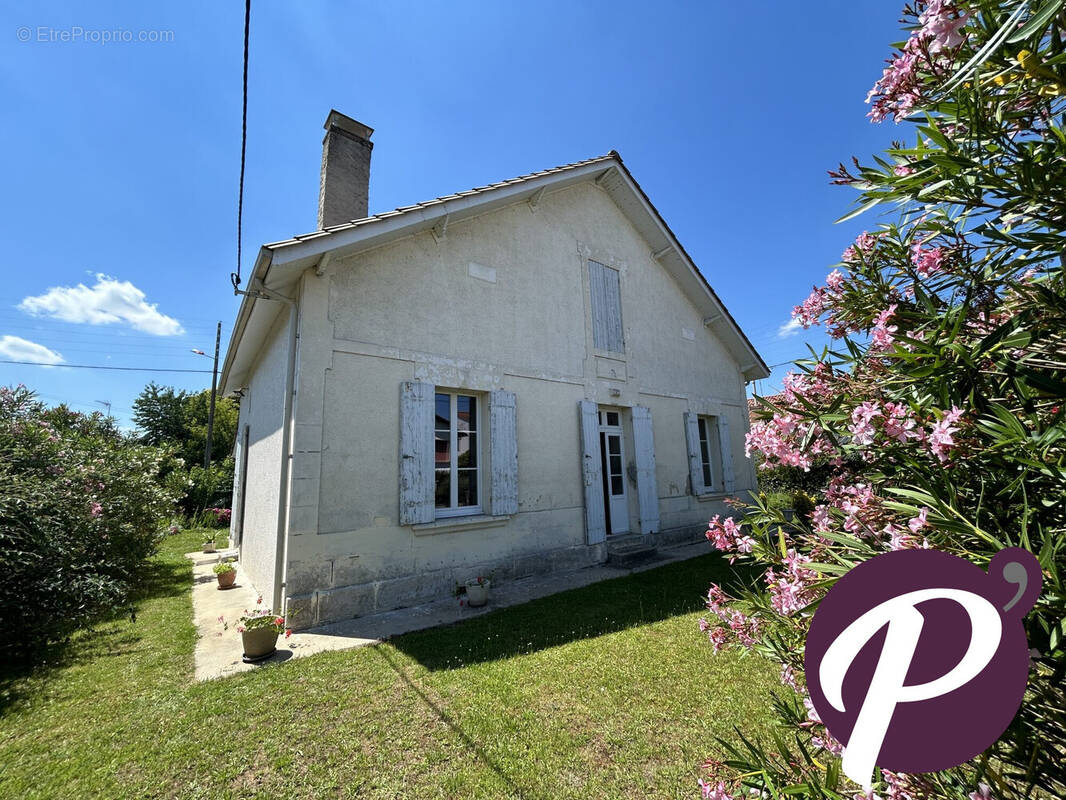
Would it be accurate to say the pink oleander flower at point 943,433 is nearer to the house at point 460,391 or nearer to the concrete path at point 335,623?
the concrete path at point 335,623

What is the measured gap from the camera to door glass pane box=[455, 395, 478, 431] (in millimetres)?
6224

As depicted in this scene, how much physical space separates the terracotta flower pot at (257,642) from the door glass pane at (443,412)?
112 inches

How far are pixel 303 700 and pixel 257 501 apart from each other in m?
4.29

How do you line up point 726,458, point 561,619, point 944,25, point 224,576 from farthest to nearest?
point 726,458 → point 224,576 → point 561,619 → point 944,25

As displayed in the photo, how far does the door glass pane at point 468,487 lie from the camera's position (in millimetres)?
6051

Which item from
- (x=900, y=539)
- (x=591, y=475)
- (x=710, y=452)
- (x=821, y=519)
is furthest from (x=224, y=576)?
(x=710, y=452)

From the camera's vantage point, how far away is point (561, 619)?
4672 mm

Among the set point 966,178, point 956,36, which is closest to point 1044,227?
point 966,178

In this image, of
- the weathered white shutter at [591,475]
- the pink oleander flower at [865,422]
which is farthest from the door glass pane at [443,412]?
the pink oleander flower at [865,422]

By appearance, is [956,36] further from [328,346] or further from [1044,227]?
[328,346]

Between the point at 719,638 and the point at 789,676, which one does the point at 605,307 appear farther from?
the point at 789,676

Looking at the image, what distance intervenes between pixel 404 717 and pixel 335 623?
2250 mm

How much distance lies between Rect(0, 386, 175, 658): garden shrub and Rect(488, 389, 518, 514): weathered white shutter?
4212 mm

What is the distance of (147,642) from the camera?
14.7 feet
